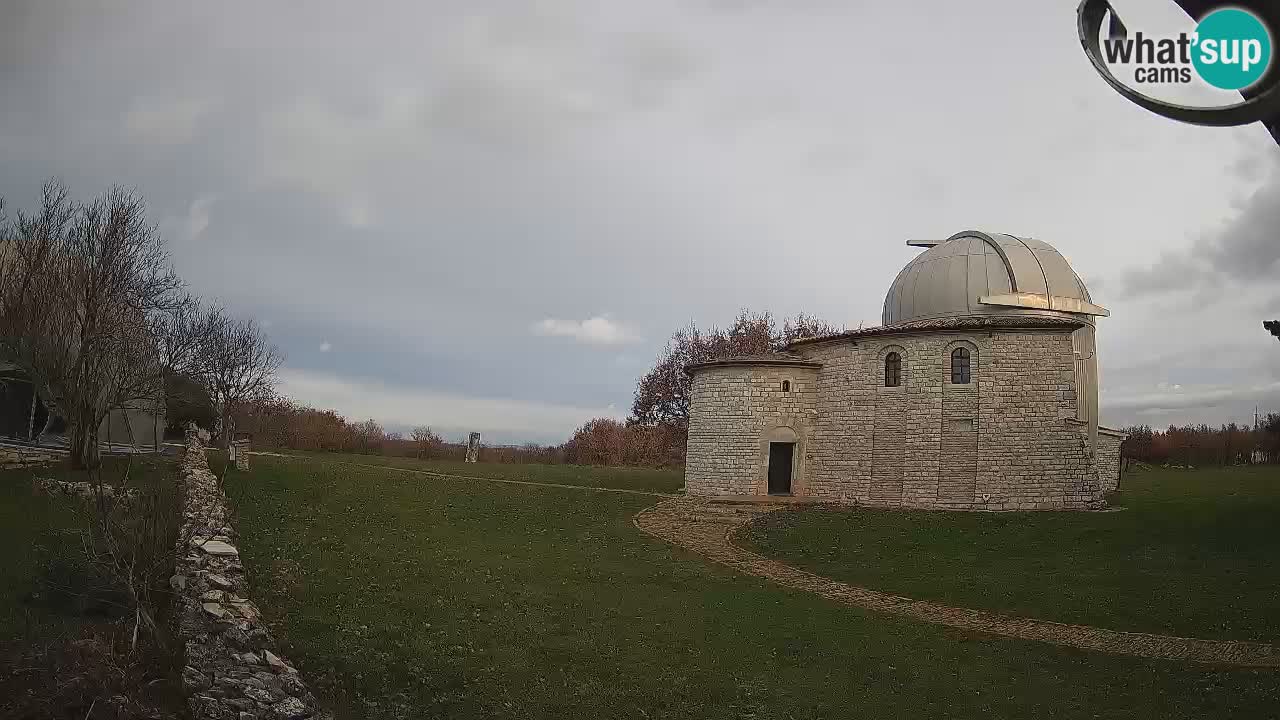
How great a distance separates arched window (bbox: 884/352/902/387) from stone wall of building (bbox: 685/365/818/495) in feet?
7.99

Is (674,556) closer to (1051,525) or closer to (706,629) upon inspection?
(706,629)

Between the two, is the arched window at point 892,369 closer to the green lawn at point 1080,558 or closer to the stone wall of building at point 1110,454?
the green lawn at point 1080,558

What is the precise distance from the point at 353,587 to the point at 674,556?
21.3 ft

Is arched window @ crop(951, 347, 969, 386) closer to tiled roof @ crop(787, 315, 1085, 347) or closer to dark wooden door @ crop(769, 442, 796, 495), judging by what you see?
tiled roof @ crop(787, 315, 1085, 347)

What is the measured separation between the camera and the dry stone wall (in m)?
5.79

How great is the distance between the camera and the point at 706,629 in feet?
31.0

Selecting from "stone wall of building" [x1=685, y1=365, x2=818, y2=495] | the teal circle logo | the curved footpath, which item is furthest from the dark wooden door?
the teal circle logo

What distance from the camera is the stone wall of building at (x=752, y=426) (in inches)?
951

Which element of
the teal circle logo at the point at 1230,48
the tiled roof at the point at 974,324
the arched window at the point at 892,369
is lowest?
the teal circle logo at the point at 1230,48

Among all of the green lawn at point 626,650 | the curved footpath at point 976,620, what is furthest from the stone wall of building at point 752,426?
the green lawn at point 626,650

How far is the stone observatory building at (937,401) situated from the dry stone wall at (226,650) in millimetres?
17606

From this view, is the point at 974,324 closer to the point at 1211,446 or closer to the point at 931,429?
the point at 931,429

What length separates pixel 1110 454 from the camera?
27.8m

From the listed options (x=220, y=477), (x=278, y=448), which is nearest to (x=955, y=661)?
(x=220, y=477)
